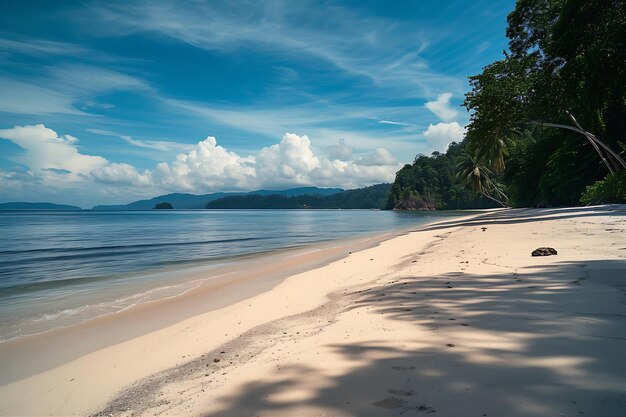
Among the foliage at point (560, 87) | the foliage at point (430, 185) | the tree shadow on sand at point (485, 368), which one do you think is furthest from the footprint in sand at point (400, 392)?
the foliage at point (430, 185)

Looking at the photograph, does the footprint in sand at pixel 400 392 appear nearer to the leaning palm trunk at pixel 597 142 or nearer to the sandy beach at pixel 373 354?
the sandy beach at pixel 373 354

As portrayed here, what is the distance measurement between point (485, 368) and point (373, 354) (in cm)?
90

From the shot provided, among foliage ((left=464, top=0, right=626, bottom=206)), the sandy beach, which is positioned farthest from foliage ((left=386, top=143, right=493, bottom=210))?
the sandy beach

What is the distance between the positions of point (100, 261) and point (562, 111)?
91.6 feet

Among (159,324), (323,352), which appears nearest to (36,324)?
(159,324)

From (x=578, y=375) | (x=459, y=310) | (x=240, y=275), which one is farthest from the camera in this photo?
(x=240, y=275)

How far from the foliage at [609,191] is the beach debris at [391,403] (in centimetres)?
2534

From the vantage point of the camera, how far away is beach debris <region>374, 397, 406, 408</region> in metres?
2.21

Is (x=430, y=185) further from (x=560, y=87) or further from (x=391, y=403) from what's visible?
(x=391, y=403)

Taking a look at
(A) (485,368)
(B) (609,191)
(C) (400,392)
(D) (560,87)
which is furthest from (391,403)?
(B) (609,191)

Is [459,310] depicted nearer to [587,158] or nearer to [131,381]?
[131,381]

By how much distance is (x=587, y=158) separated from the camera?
29406 mm

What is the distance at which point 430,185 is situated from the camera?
125m

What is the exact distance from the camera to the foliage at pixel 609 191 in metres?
21.2
